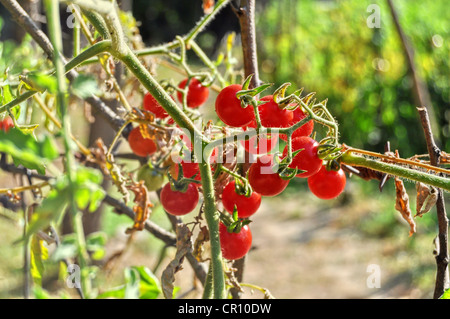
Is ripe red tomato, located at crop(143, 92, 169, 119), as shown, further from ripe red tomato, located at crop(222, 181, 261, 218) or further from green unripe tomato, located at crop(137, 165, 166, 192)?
ripe red tomato, located at crop(222, 181, 261, 218)

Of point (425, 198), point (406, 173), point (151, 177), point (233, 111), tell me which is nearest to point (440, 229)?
point (425, 198)

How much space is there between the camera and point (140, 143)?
0.75 m

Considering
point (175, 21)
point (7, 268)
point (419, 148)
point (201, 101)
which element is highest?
point (175, 21)

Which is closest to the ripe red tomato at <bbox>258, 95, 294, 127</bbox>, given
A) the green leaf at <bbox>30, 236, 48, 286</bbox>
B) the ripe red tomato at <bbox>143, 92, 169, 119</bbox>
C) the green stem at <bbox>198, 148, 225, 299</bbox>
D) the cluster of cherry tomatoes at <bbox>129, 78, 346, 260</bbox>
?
the cluster of cherry tomatoes at <bbox>129, 78, 346, 260</bbox>

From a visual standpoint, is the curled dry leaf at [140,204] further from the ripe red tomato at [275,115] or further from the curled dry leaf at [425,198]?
the curled dry leaf at [425,198]

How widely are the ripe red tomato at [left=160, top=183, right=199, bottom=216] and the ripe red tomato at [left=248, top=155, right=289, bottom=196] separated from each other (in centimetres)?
10

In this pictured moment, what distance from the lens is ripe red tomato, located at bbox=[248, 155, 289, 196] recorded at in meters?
0.54

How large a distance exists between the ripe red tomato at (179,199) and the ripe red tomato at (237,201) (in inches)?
2.2

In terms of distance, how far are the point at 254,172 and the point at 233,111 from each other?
2.7 inches

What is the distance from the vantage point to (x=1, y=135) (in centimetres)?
32

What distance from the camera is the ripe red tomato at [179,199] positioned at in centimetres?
62
